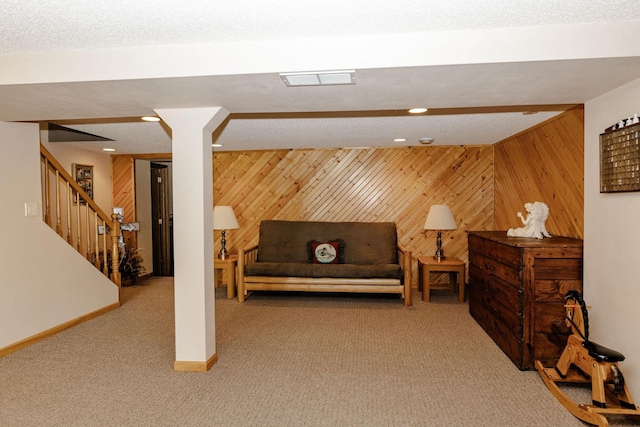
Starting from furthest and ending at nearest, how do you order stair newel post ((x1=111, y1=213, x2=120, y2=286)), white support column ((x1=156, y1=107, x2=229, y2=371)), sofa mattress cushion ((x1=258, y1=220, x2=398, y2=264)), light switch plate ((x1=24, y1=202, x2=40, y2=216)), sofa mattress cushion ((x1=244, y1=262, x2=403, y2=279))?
sofa mattress cushion ((x1=258, y1=220, x2=398, y2=264))
stair newel post ((x1=111, y1=213, x2=120, y2=286))
sofa mattress cushion ((x1=244, y1=262, x2=403, y2=279))
light switch plate ((x1=24, y1=202, x2=40, y2=216))
white support column ((x1=156, y1=107, x2=229, y2=371))

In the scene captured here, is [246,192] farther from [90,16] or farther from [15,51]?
[90,16]

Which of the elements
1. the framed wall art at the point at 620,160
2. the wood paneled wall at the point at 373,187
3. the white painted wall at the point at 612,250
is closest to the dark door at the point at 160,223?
the wood paneled wall at the point at 373,187

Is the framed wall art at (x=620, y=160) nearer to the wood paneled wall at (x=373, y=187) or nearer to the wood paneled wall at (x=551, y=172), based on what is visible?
the wood paneled wall at (x=551, y=172)

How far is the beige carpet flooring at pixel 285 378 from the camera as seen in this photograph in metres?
2.31

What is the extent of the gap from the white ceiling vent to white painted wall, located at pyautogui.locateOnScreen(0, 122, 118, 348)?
2.80 m

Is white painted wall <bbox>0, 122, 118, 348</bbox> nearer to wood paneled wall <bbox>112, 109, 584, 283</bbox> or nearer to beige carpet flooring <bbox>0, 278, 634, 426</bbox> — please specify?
beige carpet flooring <bbox>0, 278, 634, 426</bbox>

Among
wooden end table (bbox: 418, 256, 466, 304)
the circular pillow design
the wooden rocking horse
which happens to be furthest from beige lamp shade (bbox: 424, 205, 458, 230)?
the wooden rocking horse

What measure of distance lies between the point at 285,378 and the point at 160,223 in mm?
4948

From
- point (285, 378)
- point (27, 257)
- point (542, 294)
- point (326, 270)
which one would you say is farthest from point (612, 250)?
point (27, 257)

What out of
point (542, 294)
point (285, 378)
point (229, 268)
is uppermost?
point (542, 294)

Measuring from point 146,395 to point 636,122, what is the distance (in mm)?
3457

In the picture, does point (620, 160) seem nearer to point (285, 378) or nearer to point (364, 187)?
point (285, 378)

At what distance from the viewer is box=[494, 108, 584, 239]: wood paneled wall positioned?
3.24 metres

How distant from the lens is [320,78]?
2145 millimetres
